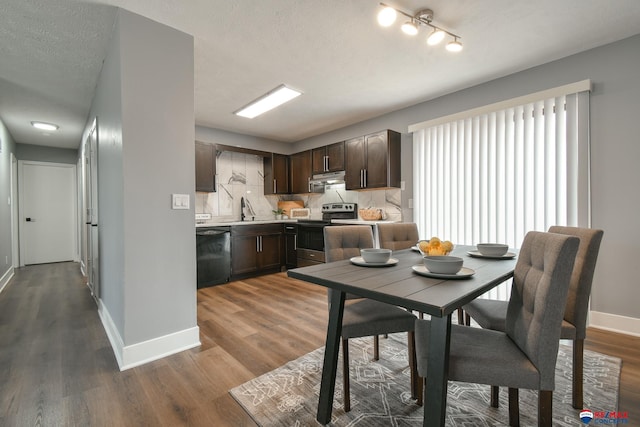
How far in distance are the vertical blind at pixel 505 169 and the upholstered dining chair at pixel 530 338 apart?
1.90 metres

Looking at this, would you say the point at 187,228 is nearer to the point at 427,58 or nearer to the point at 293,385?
the point at 293,385

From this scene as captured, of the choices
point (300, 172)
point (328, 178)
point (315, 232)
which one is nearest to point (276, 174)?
point (300, 172)

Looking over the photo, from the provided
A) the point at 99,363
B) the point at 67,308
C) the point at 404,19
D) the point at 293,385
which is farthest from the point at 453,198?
the point at 67,308

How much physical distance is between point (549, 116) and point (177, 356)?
387 cm

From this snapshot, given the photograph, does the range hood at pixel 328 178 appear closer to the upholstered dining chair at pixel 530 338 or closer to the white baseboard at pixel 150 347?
the white baseboard at pixel 150 347

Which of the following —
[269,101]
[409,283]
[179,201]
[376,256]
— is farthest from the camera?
[269,101]

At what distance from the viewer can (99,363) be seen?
202 cm

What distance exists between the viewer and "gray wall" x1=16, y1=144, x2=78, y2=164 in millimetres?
5551

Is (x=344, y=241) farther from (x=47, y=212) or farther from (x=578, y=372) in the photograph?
(x=47, y=212)

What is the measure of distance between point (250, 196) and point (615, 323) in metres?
5.06

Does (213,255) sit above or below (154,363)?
above

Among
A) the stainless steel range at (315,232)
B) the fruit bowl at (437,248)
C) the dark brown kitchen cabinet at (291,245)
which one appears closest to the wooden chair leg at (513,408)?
the fruit bowl at (437,248)

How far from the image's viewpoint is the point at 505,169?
3.03m

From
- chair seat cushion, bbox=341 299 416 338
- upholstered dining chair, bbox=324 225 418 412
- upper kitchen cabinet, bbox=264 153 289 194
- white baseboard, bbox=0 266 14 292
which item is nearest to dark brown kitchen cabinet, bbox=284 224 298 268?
upper kitchen cabinet, bbox=264 153 289 194
